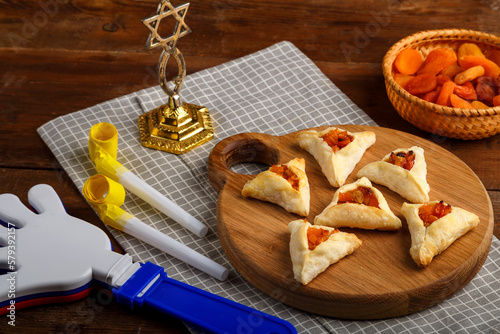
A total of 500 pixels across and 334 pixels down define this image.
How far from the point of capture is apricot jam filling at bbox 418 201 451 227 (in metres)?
2.47

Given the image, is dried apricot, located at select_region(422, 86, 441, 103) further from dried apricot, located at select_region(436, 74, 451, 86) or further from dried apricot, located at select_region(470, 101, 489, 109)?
dried apricot, located at select_region(470, 101, 489, 109)

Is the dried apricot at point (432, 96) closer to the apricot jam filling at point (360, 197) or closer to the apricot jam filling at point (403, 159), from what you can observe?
the apricot jam filling at point (403, 159)

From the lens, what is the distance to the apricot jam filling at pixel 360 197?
2570 millimetres

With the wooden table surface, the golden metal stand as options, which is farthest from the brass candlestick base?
the wooden table surface

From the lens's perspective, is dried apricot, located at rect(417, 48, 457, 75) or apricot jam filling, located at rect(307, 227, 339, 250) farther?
dried apricot, located at rect(417, 48, 457, 75)

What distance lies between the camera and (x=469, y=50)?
3.36 metres

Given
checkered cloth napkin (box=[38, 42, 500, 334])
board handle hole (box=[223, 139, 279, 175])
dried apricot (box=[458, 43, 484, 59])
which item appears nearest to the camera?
checkered cloth napkin (box=[38, 42, 500, 334])

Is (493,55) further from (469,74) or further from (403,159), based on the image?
Answer: (403,159)

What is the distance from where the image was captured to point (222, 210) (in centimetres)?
265

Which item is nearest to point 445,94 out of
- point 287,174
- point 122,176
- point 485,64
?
point 485,64

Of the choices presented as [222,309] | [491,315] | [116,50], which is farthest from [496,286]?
[116,50]

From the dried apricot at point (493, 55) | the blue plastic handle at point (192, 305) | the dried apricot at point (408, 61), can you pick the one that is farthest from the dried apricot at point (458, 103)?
the blue plastic handle at point (192, 305)

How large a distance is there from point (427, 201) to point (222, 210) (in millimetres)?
846

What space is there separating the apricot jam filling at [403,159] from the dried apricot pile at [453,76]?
1.47 feet
